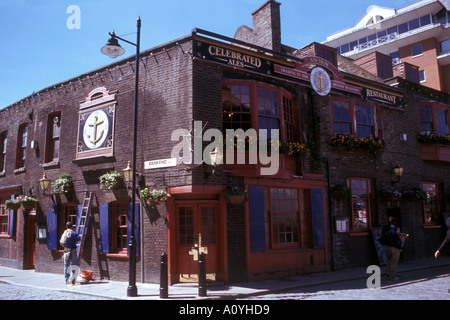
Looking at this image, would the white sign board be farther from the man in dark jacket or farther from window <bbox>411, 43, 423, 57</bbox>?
window <bbox>411, 43, 423, 57</bbox>

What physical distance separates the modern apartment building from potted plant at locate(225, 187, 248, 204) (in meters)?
23.4

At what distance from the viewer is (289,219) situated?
12.7m

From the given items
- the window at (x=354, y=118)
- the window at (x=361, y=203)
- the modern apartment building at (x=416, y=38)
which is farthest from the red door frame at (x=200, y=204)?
the modern apartment building at (x=416, y=38)

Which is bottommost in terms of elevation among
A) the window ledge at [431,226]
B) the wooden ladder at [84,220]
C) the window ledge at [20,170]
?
the window ledge at [431,226]

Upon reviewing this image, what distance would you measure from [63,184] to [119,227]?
2973mm

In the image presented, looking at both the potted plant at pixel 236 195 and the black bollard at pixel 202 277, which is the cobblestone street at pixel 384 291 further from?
the potted plant at pixel 236 195

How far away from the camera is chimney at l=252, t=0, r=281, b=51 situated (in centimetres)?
1510

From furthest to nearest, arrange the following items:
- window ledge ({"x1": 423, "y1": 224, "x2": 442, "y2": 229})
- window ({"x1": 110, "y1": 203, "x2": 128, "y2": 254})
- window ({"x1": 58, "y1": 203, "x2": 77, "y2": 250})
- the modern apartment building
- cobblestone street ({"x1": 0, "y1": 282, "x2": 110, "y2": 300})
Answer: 1. the modern apartment building
2. window ledge ({"x1": 423, "y1": 224, "x2": 442, "y2": 229})
3. window ({"x1": 58, "y1": 203, "x2": 77, "y2": 250})
4. window ({"x1": 110, "y1": 203, "x2": 128, "y2": 254})
5. cobblestone street ({"x1": 0, "y1": 282, "x2": 110, "y2": 300})

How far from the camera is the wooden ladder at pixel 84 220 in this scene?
12.6 metres

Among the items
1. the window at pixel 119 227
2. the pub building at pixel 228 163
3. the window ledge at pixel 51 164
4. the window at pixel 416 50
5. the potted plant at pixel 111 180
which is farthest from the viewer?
the window at pixel 416 50

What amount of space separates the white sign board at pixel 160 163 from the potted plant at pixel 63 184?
151 inches

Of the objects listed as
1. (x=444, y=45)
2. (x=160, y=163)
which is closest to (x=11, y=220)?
(x=160, y=163)

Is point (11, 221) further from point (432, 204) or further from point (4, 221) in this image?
point (432, 204)

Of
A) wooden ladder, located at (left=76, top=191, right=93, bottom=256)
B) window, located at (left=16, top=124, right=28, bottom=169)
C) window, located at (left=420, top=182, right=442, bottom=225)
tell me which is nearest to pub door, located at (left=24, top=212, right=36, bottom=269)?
window, located at (left=16, top=124, right=28, bottom=169)
